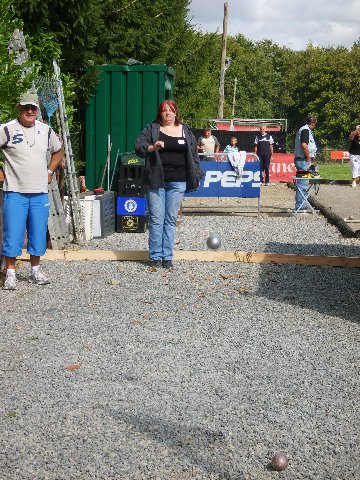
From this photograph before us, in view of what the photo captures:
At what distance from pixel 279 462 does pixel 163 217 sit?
668 centimetres

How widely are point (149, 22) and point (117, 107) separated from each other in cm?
724

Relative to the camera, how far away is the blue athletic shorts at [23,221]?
934cm

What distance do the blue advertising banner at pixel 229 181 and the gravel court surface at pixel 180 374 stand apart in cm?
665

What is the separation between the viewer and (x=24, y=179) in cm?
930

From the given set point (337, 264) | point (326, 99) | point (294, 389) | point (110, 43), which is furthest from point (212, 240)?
point (326, 99)

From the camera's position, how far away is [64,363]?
6.49m

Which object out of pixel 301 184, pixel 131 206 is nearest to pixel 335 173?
pixel 301 184

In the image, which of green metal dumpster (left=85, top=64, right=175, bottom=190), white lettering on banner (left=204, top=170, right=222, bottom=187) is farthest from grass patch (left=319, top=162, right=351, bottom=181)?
green metal dumpster (left=85, top=64, right=175, bottom=190)

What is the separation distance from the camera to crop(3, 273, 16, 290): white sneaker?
9305 millimetres

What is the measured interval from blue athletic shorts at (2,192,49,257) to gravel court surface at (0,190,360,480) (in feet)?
1.50

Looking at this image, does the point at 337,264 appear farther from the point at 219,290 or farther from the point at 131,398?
the point at 131,398

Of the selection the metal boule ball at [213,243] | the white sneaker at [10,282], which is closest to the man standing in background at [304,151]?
the metal boule ball at [213,243]

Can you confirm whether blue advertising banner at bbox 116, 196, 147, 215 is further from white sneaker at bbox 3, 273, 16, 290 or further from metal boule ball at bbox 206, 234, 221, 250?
white sneaker at bbox 3, 273, 16, 290

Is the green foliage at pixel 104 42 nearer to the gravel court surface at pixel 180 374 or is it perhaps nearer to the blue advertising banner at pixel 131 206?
the blue advertising banner at pixel 131 206
